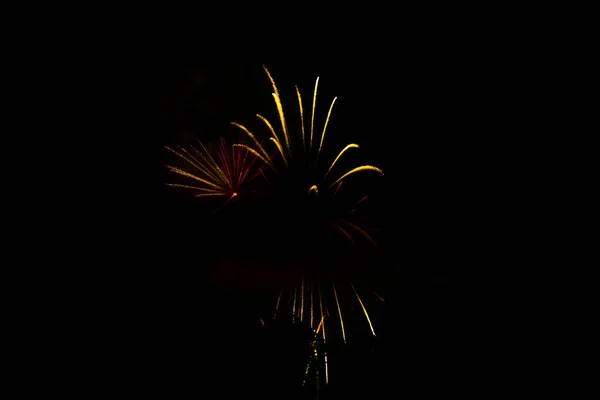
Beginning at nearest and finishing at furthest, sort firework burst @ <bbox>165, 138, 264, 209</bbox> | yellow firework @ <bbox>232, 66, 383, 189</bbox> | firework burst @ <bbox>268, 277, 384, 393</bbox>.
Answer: firework burst @ <bbox>268, 277, 384, 393</bbox> < yellow firework @ <bbox>232, 66, 383, 189</bbox> < firework burst @ <bbox>165, 138, 264, 209</bbox>

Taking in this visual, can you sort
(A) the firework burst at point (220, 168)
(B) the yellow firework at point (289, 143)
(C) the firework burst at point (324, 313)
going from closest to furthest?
(C) the firework burst at point (324, 313), (B) the yellow firework at point (289, 143), (A) the firework burst at point (220, 168)

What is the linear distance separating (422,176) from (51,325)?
9400mm

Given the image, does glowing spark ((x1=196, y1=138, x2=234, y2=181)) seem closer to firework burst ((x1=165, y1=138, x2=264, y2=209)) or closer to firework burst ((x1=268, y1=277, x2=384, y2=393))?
firework burst ((x1=165, y1=138, x2=264, y2=209))

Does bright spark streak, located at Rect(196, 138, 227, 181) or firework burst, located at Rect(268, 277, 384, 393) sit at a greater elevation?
bright spark streak, located at Rect(196, 138, 227, 181)

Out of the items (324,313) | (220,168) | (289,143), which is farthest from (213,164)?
(324,313)

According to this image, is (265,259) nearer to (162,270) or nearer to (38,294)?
(162,270)

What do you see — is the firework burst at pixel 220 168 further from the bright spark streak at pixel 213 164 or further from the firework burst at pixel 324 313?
the firework burst at pixel 324 313

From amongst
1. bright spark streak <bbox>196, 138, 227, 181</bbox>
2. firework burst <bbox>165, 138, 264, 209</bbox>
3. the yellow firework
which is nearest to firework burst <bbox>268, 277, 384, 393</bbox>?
the yellow firework

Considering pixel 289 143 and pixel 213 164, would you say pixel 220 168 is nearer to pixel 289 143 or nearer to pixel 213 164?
pixel 213 164

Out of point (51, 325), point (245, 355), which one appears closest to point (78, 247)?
point (51, 325)

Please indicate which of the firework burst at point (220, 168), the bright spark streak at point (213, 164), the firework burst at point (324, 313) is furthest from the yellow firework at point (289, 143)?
the firework burst at point (324, 313)

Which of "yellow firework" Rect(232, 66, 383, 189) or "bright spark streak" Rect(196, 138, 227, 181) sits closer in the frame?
"yellow firework" Rect(232, 66, 383, 189)

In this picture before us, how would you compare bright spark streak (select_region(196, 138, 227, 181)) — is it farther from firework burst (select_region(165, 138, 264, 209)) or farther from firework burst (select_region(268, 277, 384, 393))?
firework burst (select_region(268, 277, 384, 393))

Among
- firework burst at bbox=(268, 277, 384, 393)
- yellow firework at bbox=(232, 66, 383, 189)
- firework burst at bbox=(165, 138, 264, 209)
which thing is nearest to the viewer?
firework burst at bbox=(268, 277, 384, 393)
